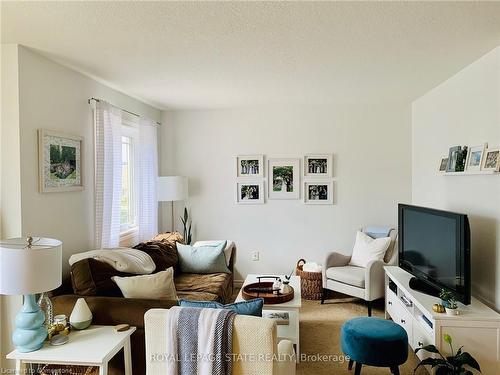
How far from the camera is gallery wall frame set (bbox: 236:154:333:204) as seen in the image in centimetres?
454

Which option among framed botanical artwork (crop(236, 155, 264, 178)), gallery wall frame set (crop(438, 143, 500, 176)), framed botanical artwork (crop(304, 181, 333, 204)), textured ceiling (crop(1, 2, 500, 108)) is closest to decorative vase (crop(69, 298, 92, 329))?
textured ceiling (crop(1, 2, 500, 108))

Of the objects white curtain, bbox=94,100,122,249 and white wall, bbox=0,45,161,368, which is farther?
white curtain, bbox=94,100,122,249

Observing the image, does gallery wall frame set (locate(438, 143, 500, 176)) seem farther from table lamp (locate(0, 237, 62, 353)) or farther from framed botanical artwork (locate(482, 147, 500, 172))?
table lamp (locate(0, 237, 62, 353))

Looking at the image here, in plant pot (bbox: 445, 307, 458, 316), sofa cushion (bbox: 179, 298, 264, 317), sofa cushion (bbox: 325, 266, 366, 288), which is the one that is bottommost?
sofa cushion (bbox: 325, 266, 366, 288)

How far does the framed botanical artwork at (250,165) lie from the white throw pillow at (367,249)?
1.48 meters

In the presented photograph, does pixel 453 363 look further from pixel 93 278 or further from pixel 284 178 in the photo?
pixel 284 178

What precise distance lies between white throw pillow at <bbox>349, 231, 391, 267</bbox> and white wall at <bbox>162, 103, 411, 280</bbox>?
0.33 metres

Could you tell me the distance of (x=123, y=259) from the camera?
283 centimetres

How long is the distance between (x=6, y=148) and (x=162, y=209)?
2.59 metres

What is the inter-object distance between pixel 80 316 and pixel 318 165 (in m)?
3.23

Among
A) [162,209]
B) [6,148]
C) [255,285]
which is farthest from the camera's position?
[162,209]

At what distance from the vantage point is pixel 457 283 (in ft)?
8.13

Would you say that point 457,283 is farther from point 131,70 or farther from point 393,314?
point 131,70

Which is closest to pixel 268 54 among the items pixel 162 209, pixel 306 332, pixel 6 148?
pixel 6 148
